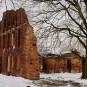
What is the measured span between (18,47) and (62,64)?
755 inches

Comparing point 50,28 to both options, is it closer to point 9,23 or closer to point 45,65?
point 9,23

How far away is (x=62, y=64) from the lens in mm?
51719

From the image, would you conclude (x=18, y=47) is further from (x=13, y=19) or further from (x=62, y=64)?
(x=62, y=64)

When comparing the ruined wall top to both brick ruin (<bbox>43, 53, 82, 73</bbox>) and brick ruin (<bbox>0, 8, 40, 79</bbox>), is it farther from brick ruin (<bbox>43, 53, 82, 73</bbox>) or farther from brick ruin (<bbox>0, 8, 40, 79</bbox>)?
brick ruin (<bbox>43, 53, 82, 73</bbox>)

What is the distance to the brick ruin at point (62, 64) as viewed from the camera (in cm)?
5109

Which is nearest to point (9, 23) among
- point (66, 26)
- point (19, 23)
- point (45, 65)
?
point (19, 23)

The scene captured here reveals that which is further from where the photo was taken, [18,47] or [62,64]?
[62,64]

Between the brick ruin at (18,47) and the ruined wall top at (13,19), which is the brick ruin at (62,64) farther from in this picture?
the ruined wall top at (13,19)

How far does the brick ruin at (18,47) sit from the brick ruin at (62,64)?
500 inches

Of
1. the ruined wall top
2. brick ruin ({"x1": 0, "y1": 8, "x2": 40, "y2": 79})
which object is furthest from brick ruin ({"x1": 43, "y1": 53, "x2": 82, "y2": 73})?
the ruined wall top

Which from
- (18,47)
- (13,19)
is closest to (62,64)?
(13,19)

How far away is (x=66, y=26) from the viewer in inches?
1229

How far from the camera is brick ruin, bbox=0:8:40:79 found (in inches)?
1221

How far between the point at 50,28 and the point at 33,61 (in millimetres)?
4088
